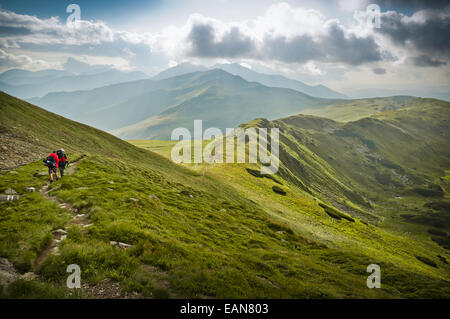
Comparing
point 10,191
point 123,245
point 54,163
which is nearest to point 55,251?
point 123,245

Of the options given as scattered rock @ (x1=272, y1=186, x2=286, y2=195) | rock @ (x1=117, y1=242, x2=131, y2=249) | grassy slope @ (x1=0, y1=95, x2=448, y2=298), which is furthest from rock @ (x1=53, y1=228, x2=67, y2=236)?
scattered rock @ (x1=272, y1=186, x2=286, y2=195)

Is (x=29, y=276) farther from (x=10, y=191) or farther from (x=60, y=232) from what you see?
(x=10, y=191)

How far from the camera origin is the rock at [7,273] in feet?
30.4

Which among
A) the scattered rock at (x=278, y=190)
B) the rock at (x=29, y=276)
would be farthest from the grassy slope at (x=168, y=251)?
the scattered rock at (x=278, y=190)

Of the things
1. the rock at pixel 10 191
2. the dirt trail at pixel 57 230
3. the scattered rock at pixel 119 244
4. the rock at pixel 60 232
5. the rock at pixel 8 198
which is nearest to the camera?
the dirt trail at pixel 57 230

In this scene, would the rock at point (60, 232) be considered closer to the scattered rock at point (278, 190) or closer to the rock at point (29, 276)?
the rock at point (29, 276)

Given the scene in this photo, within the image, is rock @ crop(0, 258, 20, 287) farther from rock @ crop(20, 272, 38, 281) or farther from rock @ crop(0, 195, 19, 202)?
rock @ crop(0, 195, 19, 202)

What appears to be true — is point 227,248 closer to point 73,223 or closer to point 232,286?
point 232,286

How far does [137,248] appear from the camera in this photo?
1311 cm

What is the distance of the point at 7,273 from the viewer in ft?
32.0

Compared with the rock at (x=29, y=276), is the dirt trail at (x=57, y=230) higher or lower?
higher

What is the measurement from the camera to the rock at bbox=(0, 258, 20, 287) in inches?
365
